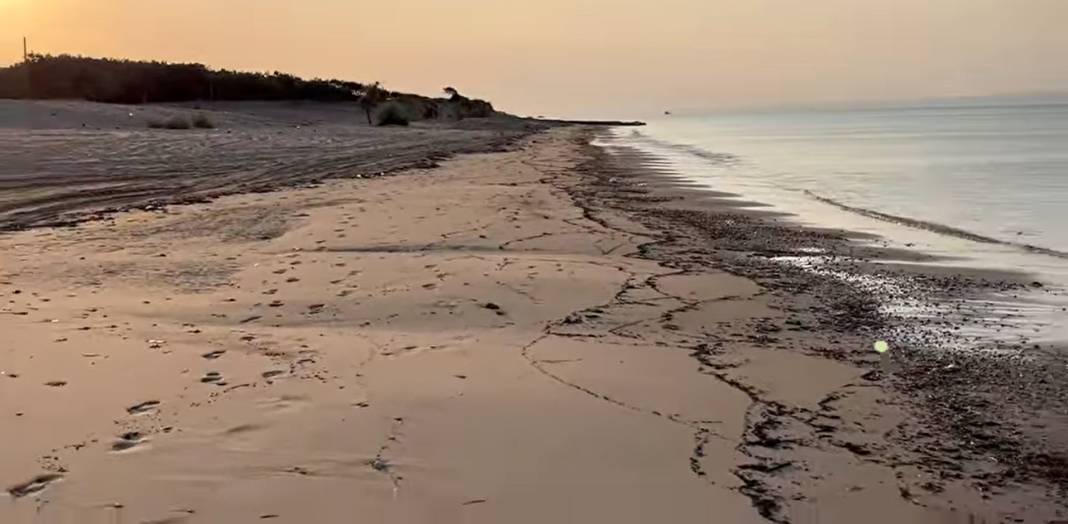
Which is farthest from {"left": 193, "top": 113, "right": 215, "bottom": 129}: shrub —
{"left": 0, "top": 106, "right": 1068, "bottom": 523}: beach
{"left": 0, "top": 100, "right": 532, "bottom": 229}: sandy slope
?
{"left": 0, "top": 106, "right": 1068, "bottom": 523}: beach

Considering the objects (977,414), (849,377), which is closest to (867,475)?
(977,414)

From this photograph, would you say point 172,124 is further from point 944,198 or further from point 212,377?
point 212,377

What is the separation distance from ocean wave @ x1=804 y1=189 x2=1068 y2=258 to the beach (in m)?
2.21

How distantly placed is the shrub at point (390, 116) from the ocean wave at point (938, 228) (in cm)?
3404

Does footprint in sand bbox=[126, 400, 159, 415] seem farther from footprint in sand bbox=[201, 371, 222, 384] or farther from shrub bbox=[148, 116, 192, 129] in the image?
shrub bbox=[148, 116, 192, 129]

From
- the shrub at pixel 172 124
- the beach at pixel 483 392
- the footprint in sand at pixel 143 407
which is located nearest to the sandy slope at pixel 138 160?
the shrub at pixel 172 124

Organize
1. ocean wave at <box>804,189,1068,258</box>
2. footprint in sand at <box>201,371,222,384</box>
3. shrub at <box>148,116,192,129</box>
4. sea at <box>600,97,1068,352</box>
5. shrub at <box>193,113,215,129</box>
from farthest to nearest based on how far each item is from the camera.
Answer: shrub at <box>193,113,215,129</box>
shrub at <box>148,116,192,129</box>
ocean wave at <box>804,189,1068,258</box>
sea at <box>600,97,1068,352</box>
footprint in sand at <box>201,371,222,384</box>

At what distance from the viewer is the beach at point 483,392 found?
288 centimetres

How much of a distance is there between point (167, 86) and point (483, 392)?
52.0 metres

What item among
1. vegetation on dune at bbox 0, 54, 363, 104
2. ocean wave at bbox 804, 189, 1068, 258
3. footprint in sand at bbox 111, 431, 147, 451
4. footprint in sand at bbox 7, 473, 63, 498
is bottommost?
footprint in sand at bbox 7, 473, 63, 498

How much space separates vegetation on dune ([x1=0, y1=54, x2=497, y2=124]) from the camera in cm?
4431

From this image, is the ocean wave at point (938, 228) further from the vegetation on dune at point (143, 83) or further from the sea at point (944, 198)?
the vegetation on dune at point (143, 83)

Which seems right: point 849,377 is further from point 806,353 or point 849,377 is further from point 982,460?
point 982,460

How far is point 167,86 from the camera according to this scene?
166 feet
